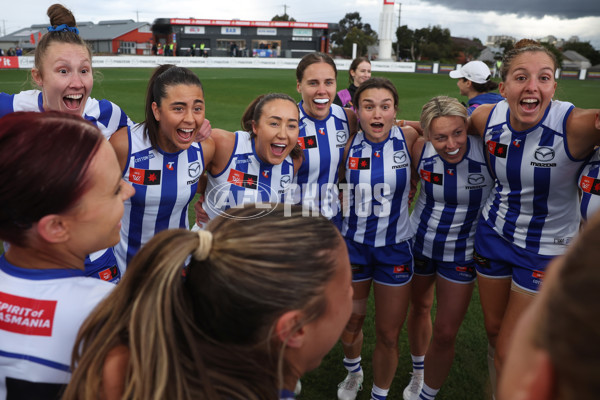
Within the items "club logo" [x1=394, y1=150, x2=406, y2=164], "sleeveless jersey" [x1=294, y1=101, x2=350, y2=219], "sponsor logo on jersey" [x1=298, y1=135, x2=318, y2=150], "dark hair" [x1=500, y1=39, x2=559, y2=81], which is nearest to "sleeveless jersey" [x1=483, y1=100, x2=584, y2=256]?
"dark hair" [x1=500, y1=39, x2=559, y2=81]

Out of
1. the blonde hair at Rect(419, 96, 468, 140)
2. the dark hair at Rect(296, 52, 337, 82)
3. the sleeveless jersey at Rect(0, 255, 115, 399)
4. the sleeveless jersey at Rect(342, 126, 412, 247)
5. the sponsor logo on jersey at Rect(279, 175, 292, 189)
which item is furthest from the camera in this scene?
the dark hair at Rect(296, 52, 337, 82)

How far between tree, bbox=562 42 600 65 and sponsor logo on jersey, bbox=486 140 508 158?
236 feet

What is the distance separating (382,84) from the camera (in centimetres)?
334

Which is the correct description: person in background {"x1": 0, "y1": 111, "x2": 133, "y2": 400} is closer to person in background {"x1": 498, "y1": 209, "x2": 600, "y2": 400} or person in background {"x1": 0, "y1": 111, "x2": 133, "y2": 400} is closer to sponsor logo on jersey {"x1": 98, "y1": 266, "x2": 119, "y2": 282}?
person in background {"x1": 498, "y1": 209, "x2": 600, "y2": 400}

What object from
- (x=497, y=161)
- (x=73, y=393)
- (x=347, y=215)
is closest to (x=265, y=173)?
(x=347, y=215)

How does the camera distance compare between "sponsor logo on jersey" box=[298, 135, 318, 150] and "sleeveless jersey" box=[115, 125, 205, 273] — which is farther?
"sponsor logo on jersey" box=[298, 135, 318, 150]

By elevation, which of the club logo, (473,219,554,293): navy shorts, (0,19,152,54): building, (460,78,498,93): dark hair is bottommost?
(473,219,554,293): navy shorts

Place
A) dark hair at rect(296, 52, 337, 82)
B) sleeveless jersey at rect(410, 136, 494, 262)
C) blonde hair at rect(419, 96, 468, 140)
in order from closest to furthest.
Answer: blonde hair at rect(419, 96, 468, 140) < sleeveless jersey at rect(410, 136, 494, 262) < dark hair at rect(296, 52, 337, 82)

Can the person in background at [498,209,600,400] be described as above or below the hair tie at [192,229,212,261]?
above

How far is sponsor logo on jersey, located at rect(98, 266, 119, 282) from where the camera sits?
2.72 metres

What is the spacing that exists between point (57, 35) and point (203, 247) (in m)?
2.61

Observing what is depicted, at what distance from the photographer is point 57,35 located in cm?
298

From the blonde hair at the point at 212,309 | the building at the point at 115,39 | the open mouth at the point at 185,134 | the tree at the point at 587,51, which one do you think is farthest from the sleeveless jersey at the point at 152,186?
the tree at the point at 587,51

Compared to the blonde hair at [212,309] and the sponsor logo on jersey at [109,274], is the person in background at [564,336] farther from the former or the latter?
the sponsor logo on jersey at [109,274]
